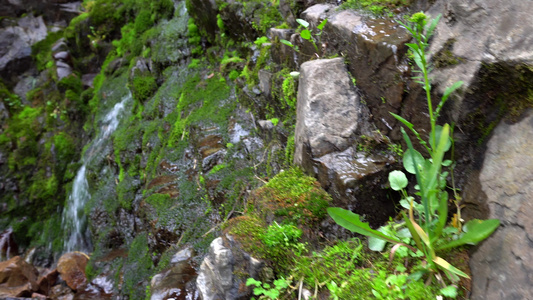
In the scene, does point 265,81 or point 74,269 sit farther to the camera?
point 74,269

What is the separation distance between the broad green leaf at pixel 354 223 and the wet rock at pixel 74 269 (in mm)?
5373

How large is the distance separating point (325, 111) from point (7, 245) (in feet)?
28.1

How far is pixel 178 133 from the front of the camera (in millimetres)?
5160

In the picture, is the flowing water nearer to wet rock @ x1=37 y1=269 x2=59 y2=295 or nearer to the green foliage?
wet rock @ x1=37 y1=269 x2=59 y2=295

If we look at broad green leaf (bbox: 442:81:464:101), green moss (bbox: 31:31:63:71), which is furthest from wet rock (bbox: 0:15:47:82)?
broad green leaf (bbox: 442:81:464:101)

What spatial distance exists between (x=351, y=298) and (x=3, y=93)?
37.4 feet

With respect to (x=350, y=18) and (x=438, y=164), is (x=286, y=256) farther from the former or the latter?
(x=350, y=18)

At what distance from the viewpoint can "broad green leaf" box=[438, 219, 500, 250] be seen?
5.37 feet

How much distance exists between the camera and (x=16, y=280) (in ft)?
19.4

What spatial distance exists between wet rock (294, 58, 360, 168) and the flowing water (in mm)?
5561

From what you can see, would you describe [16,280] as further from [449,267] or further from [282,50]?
[449,267]

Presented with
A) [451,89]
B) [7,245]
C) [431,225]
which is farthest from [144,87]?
[431,225]

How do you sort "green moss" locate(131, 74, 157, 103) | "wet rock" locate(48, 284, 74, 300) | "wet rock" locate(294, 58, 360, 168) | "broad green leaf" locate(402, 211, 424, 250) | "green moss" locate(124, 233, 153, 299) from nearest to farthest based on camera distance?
"broad green leaf" locate(402, 211, 424, 250) < "wet rock" locate(294, 58, 360, 168) < "green moss" locate(124, 233, 153, 299) < "wet rock" locate(48, 284, 74, 300) < "green moss" locate(131, 74, 157, 103)

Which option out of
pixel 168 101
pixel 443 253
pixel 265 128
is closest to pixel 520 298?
pixel 443 253
